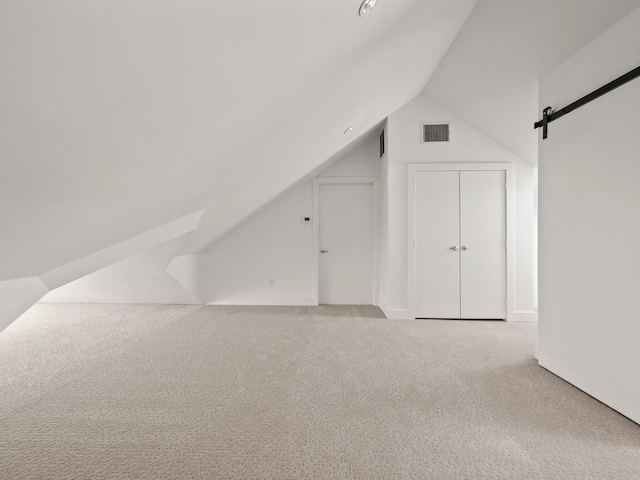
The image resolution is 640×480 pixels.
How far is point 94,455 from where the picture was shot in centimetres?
155

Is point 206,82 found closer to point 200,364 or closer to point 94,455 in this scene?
point 94,455

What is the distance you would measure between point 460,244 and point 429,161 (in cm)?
117

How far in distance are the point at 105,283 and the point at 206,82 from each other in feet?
15.6

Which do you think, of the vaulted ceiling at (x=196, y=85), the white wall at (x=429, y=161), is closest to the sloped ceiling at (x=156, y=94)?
the vaulted ceiling at (x=196, y=85)

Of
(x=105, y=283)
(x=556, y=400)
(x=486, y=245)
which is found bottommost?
(x=556, y=400)

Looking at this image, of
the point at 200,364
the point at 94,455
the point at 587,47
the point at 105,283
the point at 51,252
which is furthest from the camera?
the point at 105,283

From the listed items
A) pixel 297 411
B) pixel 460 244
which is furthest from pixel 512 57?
pixel 297 411

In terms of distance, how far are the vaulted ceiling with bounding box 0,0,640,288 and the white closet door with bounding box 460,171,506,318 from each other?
91 centimetres

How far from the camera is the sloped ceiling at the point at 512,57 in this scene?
226cm

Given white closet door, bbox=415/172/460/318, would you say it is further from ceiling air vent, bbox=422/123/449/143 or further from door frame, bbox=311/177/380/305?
door frame, bbox=311/177/380/305

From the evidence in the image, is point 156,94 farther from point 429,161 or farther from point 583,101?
point 429,161

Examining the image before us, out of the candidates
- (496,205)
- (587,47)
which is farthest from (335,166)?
(587,47)

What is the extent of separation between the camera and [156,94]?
4.27 feet

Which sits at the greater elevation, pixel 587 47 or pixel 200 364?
pixel 587 47
